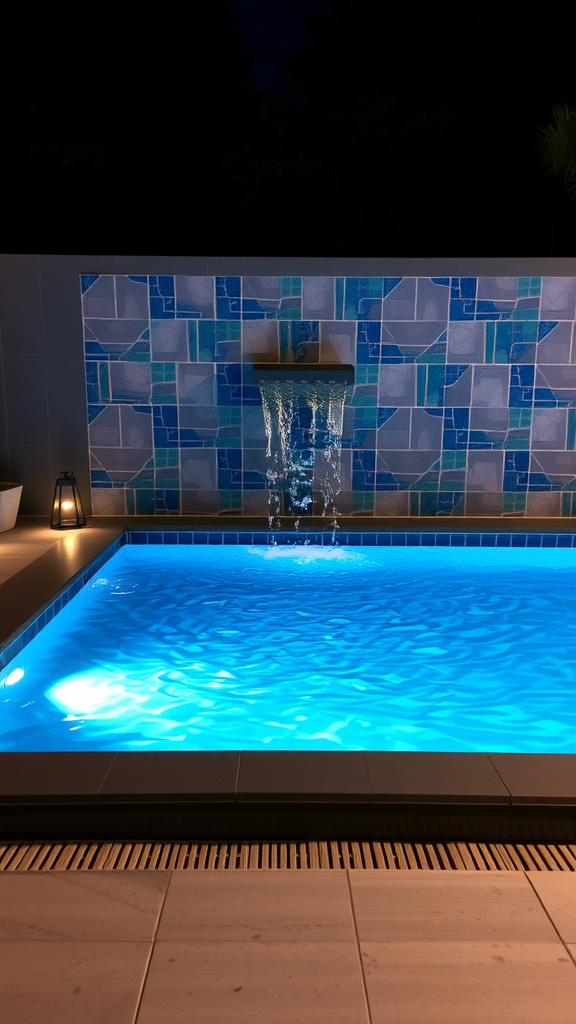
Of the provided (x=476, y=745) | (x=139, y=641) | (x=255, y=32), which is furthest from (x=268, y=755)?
(x=255, y=32)

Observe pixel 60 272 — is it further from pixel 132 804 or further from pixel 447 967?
pixel 447 967

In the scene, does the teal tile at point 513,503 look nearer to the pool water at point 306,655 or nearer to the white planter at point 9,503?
the pool water at point 306,655

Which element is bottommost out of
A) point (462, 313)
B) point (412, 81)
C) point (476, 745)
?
point (476, 745)

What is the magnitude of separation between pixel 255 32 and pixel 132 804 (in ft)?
49.2

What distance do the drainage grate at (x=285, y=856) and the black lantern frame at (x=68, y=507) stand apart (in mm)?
3360

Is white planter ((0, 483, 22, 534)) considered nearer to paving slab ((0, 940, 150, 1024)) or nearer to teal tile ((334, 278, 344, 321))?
teal tile ((334, 278, 344, 321))

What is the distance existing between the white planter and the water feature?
5.25 ft

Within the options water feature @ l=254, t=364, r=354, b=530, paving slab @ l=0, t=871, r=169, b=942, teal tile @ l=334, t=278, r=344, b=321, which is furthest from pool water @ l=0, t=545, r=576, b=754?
teal tile @ l=334, t=278, r=344, b=321

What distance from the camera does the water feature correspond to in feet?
17.3

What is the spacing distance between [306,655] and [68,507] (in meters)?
2.29

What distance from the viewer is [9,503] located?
16.6ft

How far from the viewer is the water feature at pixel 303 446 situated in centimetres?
529

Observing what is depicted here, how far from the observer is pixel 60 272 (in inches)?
209

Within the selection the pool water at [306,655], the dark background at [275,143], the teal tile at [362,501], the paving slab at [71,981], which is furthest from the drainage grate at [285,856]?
the dark background at [275,143]
